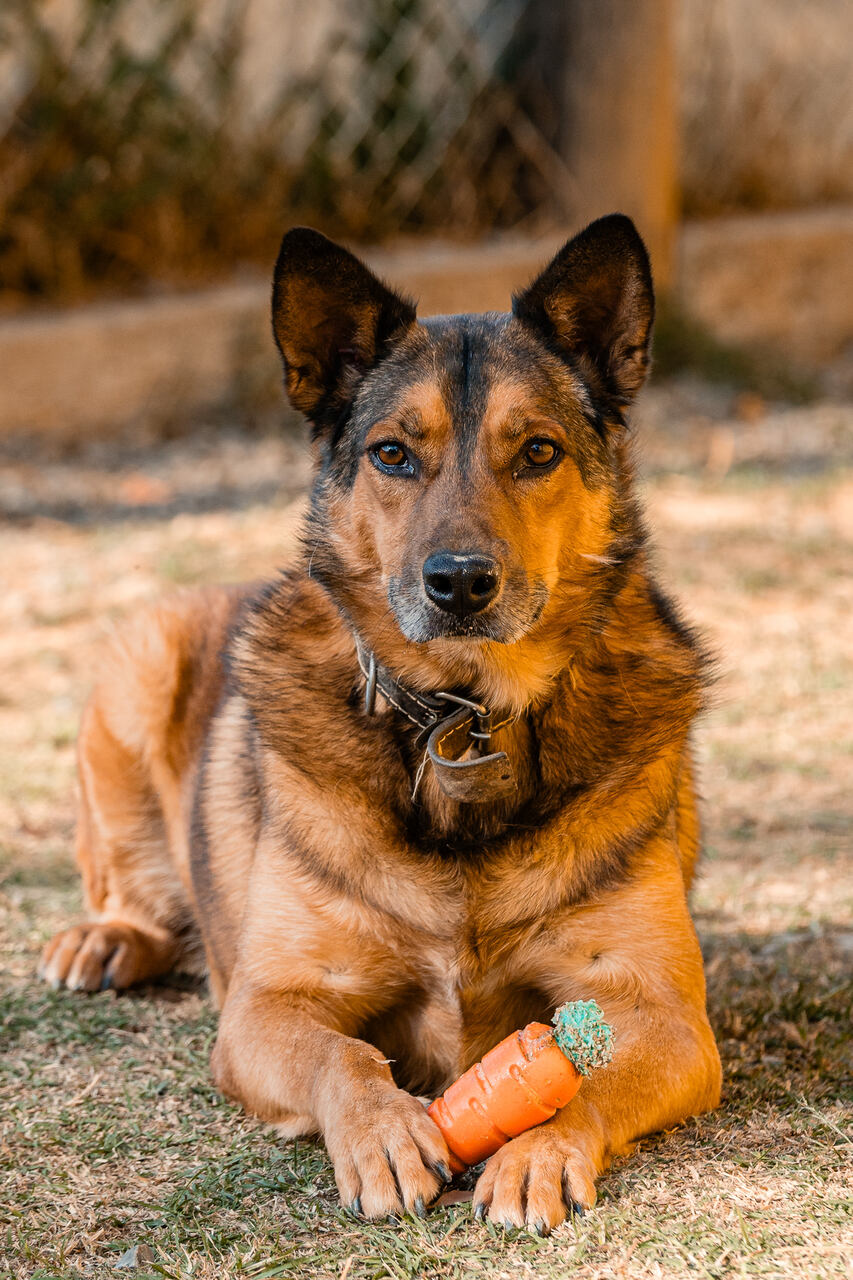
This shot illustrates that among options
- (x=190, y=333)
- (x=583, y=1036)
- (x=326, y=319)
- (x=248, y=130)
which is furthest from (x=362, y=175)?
(x=583, y=1036)

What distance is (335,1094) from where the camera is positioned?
258 centimetres

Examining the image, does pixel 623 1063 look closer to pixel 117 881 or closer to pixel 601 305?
pixel 601 305

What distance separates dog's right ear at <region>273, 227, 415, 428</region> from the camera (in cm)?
308

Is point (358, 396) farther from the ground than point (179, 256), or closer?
closer

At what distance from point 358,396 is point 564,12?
6.76 m

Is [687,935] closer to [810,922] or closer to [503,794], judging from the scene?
[503,794]

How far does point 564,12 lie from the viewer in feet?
29.5

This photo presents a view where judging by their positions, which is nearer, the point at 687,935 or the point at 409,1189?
the point at 409,1189

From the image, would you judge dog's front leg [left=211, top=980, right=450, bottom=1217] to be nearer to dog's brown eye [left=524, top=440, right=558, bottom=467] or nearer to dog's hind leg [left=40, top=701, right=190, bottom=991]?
dog's hind leg [left=40, top=701, right=190, bottom=991]

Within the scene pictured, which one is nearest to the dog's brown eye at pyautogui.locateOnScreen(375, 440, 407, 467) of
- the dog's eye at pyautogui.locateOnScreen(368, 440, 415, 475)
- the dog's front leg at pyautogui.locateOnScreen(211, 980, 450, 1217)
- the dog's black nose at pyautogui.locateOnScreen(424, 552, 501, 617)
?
the dog's eye at pyautogui.locateOnScreen(368, 440, 415, 475)

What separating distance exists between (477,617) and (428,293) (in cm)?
660

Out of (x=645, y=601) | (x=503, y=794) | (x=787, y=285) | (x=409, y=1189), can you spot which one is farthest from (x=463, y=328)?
(x=787, y=285)

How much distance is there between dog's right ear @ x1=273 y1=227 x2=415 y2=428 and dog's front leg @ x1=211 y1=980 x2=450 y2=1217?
131 cm


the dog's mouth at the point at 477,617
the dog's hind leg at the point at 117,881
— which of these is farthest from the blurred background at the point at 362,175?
the dog's mouth at the point at 477,617
